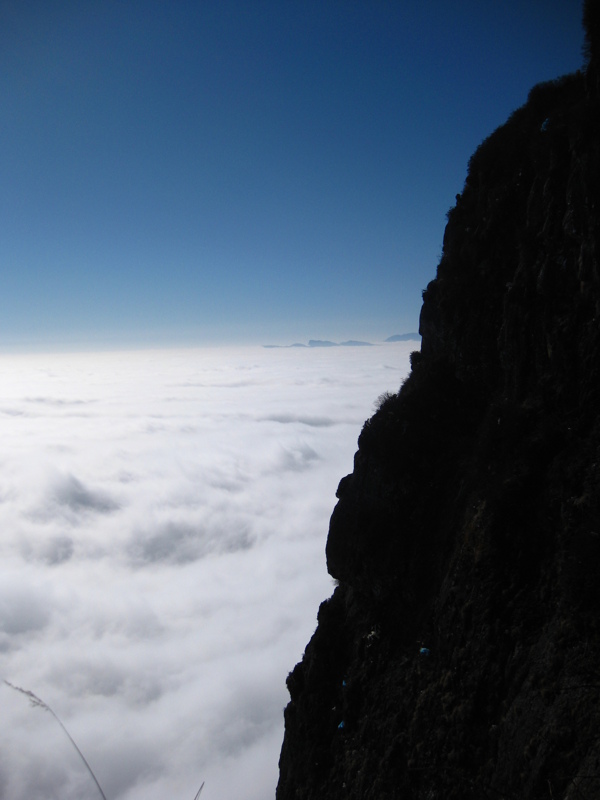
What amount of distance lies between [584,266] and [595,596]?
8.25 m

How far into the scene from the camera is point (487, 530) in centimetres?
1242

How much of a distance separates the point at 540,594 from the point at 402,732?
5.67m

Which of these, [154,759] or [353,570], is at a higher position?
[353,570]

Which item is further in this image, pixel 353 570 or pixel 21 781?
pixel 21 781

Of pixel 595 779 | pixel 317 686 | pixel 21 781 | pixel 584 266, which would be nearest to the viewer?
pixel 595 779

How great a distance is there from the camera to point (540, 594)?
10.8 metres

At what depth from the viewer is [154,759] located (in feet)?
244

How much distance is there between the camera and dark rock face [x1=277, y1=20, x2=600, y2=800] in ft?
31.8

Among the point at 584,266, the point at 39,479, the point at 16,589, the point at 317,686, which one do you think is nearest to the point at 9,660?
the point at 16,589

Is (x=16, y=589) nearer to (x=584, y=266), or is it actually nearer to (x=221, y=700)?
(x=221, y=700)

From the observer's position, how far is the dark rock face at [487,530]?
31.8 ft

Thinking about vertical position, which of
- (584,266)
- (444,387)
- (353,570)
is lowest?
(353,570)

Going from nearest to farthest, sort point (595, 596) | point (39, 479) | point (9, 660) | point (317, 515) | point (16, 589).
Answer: point (595, 596), point (9, 660), point (16, 589), point (317, 515), point (39, 479)

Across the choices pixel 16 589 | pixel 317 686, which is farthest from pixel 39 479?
pixel 317 686
